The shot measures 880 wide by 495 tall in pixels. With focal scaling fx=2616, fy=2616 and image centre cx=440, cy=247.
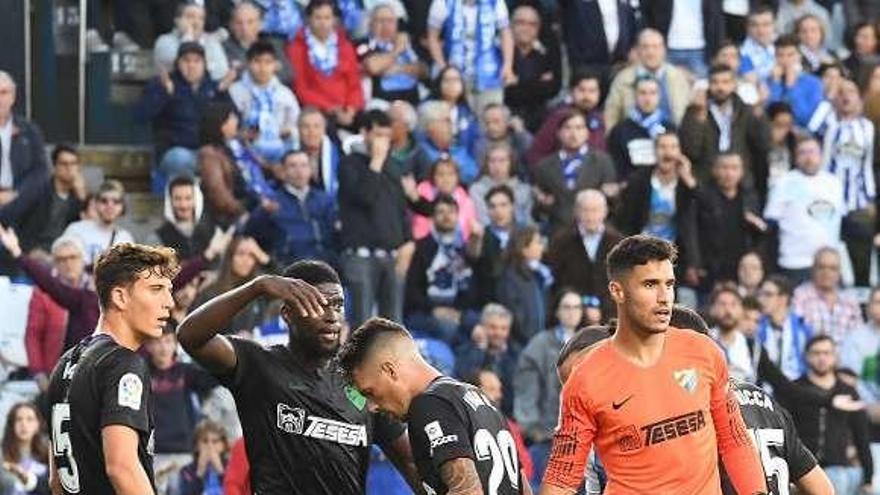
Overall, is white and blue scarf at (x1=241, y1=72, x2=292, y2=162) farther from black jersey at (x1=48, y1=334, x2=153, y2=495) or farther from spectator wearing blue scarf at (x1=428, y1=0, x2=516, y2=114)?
black jersey at (x1=48, y1=334, x2=153, y2=495)

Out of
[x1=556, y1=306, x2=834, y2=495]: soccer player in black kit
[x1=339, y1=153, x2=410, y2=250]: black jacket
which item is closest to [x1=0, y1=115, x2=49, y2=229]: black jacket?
[x1=339, y1=153, x2=410, y2=250]: black jacket

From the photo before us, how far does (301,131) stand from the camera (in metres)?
20.6

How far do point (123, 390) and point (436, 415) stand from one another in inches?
50.6

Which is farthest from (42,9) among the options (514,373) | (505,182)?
(514,373)

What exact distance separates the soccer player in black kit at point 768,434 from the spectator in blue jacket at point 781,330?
8.87 metres

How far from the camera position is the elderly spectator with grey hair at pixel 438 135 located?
21531mm

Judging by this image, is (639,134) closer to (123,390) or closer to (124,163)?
(124,163)

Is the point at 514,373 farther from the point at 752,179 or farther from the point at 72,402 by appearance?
the point at 72,402

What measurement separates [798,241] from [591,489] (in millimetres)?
10141

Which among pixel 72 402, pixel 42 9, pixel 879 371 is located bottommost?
pixel 879 371

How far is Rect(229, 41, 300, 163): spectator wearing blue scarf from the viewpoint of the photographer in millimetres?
20922

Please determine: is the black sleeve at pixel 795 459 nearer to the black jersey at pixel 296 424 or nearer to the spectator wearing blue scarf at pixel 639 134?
the black jersey at pixel 296 424

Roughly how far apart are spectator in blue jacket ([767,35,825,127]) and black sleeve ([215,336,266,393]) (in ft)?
39.5

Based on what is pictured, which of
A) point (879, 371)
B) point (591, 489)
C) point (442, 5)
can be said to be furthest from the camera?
point (442, 5)
